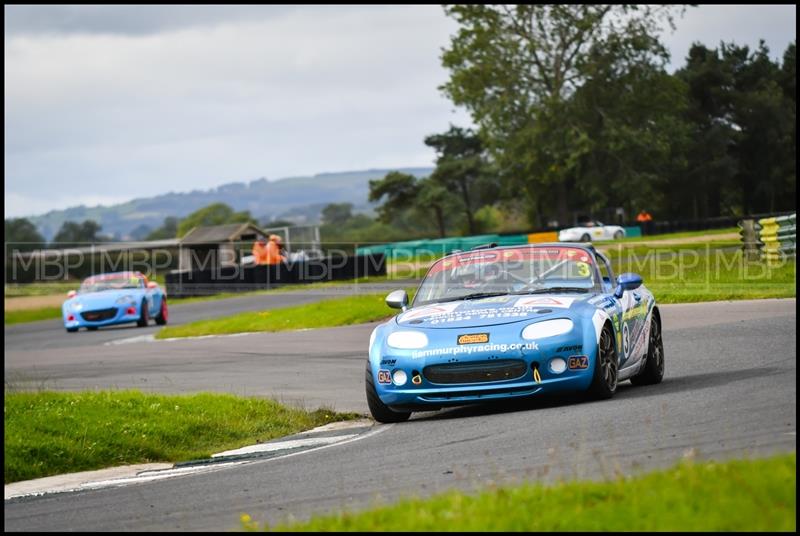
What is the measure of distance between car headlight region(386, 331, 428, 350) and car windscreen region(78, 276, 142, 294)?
870 inches

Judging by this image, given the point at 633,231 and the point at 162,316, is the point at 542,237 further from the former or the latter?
the point at 162,316

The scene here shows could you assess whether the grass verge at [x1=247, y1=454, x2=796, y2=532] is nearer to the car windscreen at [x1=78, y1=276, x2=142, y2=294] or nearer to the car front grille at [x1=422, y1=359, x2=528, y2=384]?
the car front grille at [x1=422, y1=359, x2=528, y2=384]

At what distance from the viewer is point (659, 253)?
137 ft

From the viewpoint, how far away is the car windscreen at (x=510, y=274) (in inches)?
452

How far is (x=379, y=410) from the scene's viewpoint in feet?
35.2

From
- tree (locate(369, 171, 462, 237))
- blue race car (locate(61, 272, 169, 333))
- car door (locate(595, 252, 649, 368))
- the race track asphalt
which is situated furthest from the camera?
tree (locate(369, 171, 462, 237))

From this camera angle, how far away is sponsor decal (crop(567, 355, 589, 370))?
10.2 meters

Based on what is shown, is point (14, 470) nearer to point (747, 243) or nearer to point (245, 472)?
point (245, 472)

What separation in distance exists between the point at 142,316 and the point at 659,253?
17.4 meters

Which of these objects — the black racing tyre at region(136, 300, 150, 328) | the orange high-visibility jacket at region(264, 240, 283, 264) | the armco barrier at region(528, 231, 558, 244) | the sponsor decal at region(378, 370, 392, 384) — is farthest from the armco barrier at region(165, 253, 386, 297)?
the sponsor decal at region(378, 370, 392, 384)

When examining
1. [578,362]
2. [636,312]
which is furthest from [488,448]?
[636,312]

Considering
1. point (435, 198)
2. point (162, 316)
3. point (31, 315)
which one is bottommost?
point (31, 315)

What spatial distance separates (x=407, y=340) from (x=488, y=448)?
8.14 feet

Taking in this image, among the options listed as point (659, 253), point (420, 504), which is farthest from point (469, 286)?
point (659, 253)
